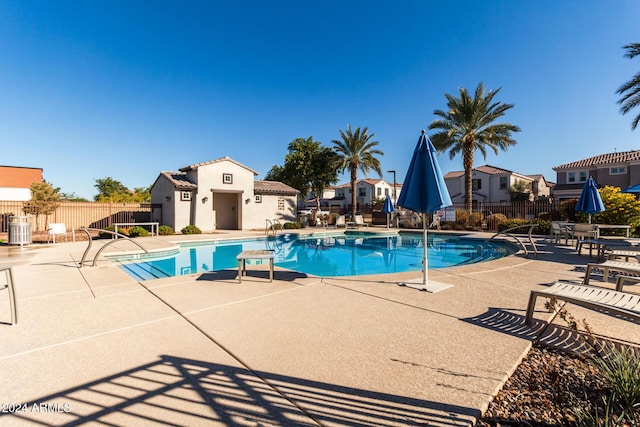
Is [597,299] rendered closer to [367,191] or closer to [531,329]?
[531,329]

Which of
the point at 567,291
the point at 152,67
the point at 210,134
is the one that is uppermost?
the point at 152,67

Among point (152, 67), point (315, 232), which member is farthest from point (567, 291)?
point (152, 67)

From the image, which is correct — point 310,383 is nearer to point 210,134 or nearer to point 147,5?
point 147,5

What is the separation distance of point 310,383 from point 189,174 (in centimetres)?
2157

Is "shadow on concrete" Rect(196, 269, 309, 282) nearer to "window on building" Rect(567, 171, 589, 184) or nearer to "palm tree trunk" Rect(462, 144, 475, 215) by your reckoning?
"palm tree trunk" Rect(462, 144, 475, 215)

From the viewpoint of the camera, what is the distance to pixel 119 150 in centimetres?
2573

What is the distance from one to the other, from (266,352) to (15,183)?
147 feet

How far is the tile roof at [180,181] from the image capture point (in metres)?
19.1

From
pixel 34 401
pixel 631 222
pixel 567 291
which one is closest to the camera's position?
pixel 34 401

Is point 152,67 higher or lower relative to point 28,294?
higher

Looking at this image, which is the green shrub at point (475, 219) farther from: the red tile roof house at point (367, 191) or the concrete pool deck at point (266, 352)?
the red tile roof house at point (367, 191)

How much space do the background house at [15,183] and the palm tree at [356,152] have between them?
110 feet

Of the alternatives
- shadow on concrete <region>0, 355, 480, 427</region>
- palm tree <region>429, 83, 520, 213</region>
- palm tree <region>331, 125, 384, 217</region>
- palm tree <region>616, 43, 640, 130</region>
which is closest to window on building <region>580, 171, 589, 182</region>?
palm tree <region>616, 43, 640, 130</region>

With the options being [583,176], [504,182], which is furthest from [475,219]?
[504,182]
